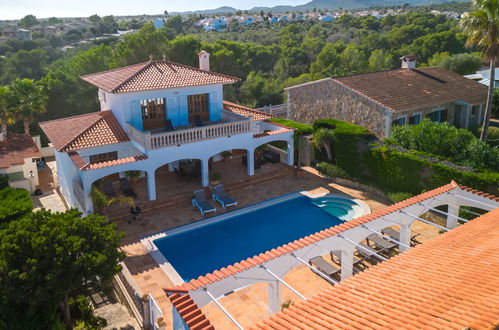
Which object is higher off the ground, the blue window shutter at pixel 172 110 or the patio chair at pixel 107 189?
the blue window shutter at pixel 172 110

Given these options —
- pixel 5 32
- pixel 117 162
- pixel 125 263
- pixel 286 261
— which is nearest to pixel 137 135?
pixel 117 162

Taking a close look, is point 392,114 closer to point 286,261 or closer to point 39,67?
point 286,261

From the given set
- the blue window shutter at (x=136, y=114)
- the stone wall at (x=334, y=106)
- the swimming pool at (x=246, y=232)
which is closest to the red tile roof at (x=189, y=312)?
the swimming pool at (x=246, y=232)

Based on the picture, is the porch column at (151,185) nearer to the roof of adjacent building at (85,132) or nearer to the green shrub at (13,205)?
the roof of adjacent building at (85,132)

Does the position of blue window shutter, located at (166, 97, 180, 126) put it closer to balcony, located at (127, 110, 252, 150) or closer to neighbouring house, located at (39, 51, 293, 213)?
neighbouring house, located at (39, 51, 293, 213)

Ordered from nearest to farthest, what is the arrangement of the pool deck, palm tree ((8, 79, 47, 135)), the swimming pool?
the pool deck → the swimming pool → palm tree ((8, 79, 47, 135))

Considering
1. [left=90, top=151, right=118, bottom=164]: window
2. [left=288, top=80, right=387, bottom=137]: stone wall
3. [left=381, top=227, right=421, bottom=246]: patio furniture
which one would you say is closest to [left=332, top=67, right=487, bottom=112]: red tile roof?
[left=288, top=80, right=387, bottom=137]: stone wall
